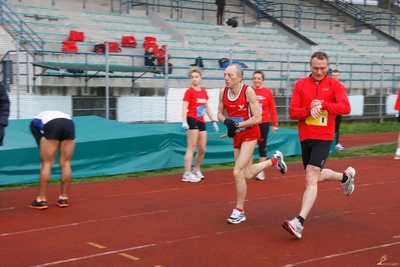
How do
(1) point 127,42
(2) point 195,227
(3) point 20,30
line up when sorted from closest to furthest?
(2) point 195,227 → (3) point 20,30 → (1) point 127,42

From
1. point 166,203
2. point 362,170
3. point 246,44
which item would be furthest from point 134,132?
point 246,44

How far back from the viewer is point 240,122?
7555 millimetres

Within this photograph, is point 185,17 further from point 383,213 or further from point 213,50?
point 383,213

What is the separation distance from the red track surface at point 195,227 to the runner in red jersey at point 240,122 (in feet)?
1.32

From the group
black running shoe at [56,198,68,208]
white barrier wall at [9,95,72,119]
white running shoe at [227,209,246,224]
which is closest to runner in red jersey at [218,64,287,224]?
white running shoe at [227,209,246,224]

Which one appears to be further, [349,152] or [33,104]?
[33,104]

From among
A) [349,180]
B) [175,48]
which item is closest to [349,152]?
[349,180]

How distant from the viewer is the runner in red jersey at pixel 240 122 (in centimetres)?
747

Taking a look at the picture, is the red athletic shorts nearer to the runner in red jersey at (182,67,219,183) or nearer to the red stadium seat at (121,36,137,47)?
the runner in red jersey at (182,67,219,183)

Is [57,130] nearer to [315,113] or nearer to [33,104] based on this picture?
[315,113]

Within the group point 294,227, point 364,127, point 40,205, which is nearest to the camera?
point 294,227

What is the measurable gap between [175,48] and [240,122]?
17.3m

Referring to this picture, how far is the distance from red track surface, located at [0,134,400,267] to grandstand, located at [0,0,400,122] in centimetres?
710

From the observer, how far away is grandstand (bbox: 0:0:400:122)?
1817 cm
